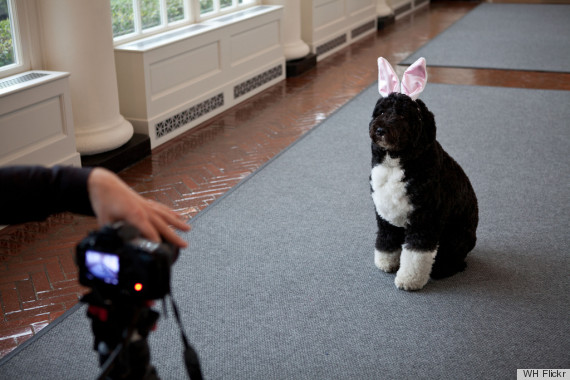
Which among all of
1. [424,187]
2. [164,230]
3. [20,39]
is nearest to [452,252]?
[424,187]

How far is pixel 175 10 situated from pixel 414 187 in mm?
3980

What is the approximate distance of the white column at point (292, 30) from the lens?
7.79 meters

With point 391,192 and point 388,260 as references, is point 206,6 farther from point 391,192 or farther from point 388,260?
point 391,192

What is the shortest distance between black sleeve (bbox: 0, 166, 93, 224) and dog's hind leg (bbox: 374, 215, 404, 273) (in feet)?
7.38

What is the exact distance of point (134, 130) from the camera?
220 inches

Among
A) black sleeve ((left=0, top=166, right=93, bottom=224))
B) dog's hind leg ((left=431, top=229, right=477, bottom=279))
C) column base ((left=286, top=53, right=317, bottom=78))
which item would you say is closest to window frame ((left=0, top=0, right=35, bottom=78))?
dog's hind leg ((left=431, top=229, right=477, bottom=279))

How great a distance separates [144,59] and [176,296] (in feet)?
8.67

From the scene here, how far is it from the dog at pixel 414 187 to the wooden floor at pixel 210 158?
1.58m

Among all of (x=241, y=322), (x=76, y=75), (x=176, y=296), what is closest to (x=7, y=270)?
(x=176, y=296)

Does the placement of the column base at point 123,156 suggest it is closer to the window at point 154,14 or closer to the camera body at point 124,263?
the window at point 154,14

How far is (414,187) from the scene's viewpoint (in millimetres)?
3076

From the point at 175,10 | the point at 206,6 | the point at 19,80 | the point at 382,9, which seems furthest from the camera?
the point at 382,9

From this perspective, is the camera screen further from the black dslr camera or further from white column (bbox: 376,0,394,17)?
white column (bbox: 376,0,394,17)

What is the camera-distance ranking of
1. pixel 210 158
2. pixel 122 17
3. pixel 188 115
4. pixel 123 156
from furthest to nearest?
1. pixel 188 115
2. pixel 122 17
3. pixel 210 158
4. pixel 123 156
